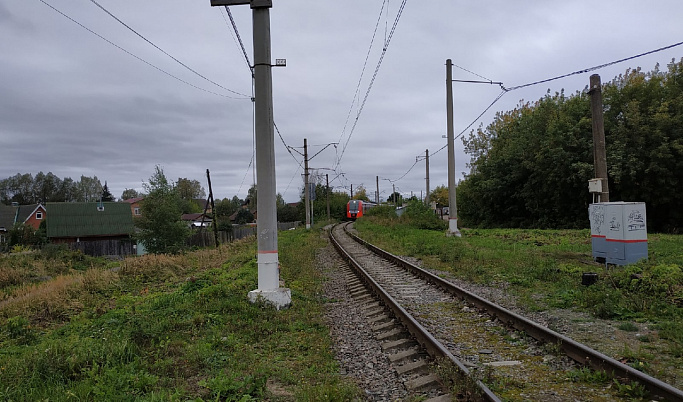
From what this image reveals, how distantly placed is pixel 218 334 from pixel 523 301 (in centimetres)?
525

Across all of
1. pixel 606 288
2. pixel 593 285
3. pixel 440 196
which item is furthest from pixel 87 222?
pixel 440 196

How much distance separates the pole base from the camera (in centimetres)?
880

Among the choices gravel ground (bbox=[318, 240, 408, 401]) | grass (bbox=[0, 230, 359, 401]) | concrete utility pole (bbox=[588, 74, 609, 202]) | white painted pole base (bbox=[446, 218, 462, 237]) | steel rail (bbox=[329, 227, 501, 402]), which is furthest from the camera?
white painted pole base (bbox=[446, 218, 462, 237])

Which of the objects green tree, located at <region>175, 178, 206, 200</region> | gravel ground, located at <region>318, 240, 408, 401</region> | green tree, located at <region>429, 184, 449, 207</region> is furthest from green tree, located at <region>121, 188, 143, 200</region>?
gravel ground, located at <region>318, 240, 408, 401</region>

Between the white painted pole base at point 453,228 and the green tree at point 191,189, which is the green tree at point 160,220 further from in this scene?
the green tree at point 191,189

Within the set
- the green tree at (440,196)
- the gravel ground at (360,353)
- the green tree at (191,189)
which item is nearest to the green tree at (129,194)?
the green tree at (191,189)

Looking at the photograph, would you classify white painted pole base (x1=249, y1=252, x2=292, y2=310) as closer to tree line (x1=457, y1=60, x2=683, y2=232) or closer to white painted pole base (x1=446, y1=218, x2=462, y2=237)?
white painted pole base (x1=446, y1=218, x2=462, y2=237)

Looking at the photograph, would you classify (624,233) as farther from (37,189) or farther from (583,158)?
(37,189)

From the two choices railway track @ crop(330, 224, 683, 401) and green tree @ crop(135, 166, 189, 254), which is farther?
green tree @ crop(135, 166, 189, 254)

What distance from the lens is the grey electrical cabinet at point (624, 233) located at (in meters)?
11.8

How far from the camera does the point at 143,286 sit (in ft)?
53.6

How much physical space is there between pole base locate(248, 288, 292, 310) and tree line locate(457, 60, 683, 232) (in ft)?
102

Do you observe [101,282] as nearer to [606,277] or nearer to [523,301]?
[523,301]

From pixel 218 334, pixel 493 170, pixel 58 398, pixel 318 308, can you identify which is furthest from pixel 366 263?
pixel 493 170
